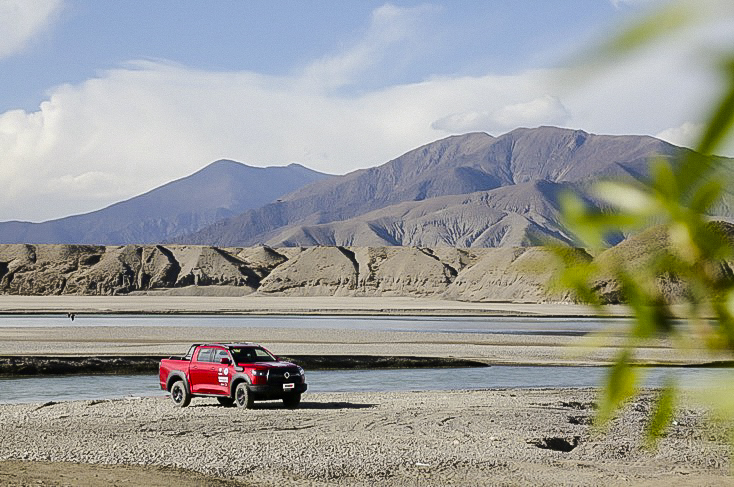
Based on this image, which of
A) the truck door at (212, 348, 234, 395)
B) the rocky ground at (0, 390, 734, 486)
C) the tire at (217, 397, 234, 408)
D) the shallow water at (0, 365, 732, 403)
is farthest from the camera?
the shallow water at (0, 365, 732, 403)

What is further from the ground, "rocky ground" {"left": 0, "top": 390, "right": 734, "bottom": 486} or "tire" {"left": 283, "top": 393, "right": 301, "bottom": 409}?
"tire" {"left": 283, "top": 393, "right": 301, "bottom": 409}

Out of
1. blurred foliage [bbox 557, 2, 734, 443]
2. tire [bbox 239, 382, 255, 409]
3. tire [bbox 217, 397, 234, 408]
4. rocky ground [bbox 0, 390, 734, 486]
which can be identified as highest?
→ blurred foliage [bbox 557, 2, 734, 443]

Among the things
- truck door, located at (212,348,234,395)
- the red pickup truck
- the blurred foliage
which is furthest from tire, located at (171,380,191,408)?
the blurred foliage

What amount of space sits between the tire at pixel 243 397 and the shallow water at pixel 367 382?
8324 mm

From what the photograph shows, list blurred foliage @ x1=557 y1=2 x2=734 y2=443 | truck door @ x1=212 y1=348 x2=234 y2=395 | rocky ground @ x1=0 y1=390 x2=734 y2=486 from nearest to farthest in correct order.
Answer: blurred foliage @ x1=557 y1=2 x2=734 y2=443, rocky ground @ x1=0 y1=390 x2=734 y2=486, truck door @ x1=212 y1=348 x2=234 y2=395

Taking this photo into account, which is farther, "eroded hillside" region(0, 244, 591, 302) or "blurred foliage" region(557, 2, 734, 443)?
"eroded hillside" region(0, 244, 591, 302)

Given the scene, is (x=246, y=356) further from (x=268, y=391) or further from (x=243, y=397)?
(x=268, y=391)

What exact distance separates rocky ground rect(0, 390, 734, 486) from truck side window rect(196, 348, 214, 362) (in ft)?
4.16

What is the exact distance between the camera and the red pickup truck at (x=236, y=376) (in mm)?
25656

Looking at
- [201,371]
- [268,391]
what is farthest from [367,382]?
[268,391]

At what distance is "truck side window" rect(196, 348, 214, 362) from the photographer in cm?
2639

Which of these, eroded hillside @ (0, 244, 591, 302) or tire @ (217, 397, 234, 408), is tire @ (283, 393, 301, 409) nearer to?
tire @ (217, 397, 234, 408)

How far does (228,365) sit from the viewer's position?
26016 millimetres

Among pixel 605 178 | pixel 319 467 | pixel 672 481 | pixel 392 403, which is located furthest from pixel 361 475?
pixel 605 178
